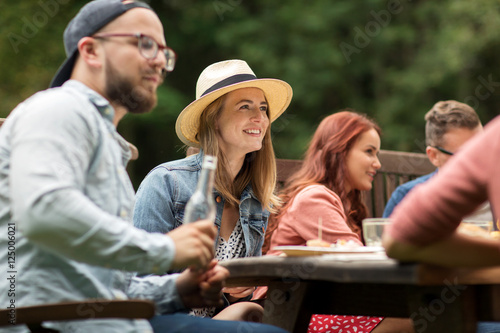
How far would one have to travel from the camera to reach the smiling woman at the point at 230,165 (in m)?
2.71

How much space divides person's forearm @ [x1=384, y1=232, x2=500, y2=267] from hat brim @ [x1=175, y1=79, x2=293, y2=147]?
175 centimetres

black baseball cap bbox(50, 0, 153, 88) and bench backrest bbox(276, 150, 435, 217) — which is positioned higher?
black baseball cap bbox(50, 0, 153, 88)

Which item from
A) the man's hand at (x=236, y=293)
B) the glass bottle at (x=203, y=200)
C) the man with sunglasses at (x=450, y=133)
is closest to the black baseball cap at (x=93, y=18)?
the glass bottle at (x=203, y=200)

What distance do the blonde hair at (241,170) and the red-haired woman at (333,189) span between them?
14 cm

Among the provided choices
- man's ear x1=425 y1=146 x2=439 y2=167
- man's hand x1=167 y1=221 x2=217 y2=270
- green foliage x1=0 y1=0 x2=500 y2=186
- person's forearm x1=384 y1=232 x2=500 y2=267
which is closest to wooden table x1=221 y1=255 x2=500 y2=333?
person's forearm x1=384 y1=232 x2=500 y2=267

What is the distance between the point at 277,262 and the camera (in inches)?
69.6

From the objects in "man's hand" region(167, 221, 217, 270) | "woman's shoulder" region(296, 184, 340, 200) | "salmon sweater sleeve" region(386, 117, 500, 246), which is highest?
"salmon sweater sleeve" region(386, 117, 500, 246)

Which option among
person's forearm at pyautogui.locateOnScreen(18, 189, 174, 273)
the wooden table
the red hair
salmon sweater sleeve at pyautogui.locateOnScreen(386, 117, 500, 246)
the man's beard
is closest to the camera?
salmon sweater sleeve at pyautogui.locateOnScreen(386, 117, 500, 246)

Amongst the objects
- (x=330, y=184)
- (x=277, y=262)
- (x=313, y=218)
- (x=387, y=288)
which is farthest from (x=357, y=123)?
(x=277, y=262)

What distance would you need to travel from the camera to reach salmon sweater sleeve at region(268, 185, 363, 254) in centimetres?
297

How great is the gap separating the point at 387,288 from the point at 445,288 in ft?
1.44

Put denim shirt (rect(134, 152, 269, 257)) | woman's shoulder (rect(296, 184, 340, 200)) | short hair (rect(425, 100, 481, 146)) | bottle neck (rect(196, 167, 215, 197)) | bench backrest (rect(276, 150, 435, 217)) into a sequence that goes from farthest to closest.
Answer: short hair (rect(425, 100, 481, 146))
bench backrest (rect(276, 150, 435, 217))
woman's shoulder (rect(296, 184, 340, 200))
denim shirt (rect(134, 152, 269, 257))
bottle neck (rect(196, 167, 215, 197))

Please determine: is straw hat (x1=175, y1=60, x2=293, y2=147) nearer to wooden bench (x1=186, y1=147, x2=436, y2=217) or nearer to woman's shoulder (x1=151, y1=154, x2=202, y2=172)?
woman's shoulder (x1=151, y1=154, x2=202, y2=172)

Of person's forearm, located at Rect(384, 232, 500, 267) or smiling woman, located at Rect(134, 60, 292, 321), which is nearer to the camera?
person's forearm, located at Rect(384, 232, 500, 267)
